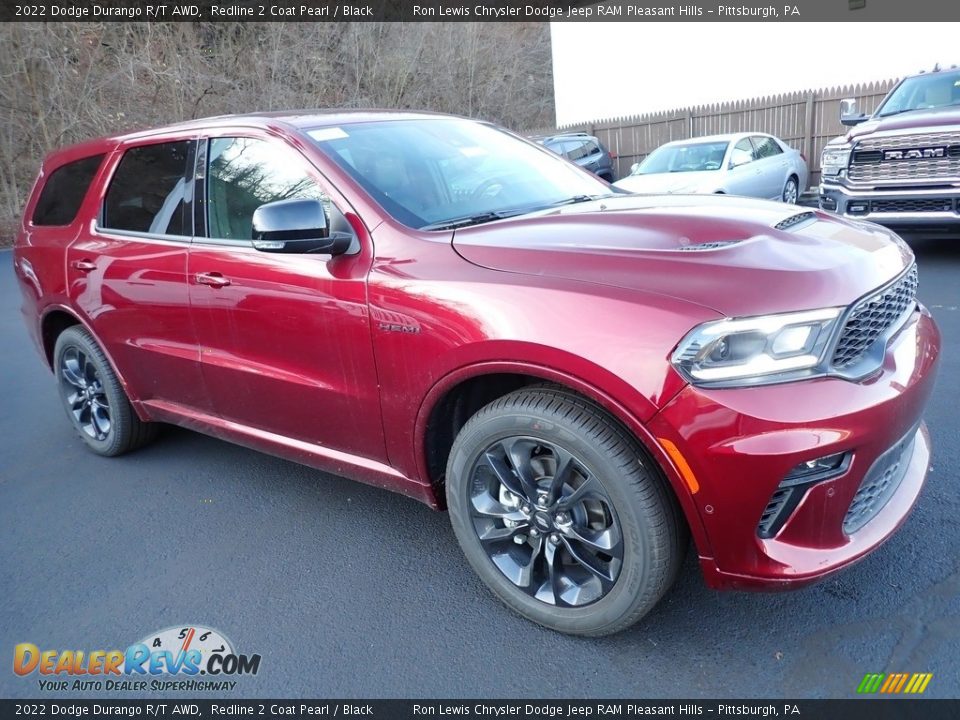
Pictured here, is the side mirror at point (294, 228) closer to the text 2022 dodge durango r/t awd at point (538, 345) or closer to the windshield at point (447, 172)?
the text 2022 dodge durango r/t awd at point (538, 345)

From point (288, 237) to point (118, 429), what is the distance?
231cm

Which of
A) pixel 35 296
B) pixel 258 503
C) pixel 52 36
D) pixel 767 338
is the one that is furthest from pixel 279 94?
pixel 767 338

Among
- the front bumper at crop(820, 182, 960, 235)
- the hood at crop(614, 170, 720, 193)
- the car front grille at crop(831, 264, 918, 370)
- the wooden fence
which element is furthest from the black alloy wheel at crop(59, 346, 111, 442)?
the wooden fence

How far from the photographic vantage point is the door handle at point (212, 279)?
312cm

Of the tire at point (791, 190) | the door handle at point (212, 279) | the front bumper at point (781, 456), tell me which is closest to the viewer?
the front bumper at point (781, 456)

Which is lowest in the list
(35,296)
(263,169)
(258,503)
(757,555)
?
(258,503)

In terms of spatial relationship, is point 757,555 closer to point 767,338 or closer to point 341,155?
point 767,338

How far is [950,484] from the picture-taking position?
3201 millimetres

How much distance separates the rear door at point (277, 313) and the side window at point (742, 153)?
366 inches

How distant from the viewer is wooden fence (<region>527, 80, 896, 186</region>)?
1473 cm

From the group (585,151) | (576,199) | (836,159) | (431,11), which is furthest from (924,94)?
(431,11)

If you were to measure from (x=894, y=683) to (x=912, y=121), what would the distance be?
6.98 metres

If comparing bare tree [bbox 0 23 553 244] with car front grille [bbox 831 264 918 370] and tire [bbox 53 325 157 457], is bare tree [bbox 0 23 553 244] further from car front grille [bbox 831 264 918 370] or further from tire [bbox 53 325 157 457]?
car front grille [bbox 831 264 918 370]
